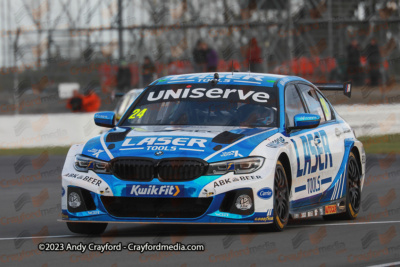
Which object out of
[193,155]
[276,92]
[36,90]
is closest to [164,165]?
[193,155]

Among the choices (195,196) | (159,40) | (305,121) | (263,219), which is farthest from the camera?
(159,40)

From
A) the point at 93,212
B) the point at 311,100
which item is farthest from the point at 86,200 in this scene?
the point at 311,100

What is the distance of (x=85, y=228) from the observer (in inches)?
376

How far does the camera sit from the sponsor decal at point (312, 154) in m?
10.1

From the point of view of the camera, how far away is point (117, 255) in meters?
8.19

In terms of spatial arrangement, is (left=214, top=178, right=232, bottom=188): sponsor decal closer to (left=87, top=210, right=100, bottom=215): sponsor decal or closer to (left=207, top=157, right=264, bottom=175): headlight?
(left=207, top=157, right=264, bottom=175): headlight

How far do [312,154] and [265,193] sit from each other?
4.54ft

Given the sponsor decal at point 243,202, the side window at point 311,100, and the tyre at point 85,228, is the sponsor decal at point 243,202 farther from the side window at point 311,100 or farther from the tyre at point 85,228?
the side window at point 311,100

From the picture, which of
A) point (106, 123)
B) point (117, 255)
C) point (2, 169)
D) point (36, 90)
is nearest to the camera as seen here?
point (117, 255)

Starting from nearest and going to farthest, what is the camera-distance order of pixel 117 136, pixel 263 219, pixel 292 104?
1. pixel 263 219
2. pixel 117 136
3. pixel 292 104

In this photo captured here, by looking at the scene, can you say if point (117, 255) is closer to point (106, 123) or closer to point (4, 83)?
point (106, 123)

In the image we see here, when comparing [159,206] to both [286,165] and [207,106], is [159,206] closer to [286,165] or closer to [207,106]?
[286,165]

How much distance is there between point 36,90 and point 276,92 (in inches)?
994

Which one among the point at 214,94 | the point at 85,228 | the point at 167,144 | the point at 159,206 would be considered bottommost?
the point at 85,228
